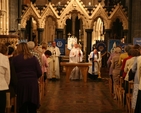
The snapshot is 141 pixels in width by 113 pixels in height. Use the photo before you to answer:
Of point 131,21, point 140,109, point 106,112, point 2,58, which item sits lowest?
point 106,112

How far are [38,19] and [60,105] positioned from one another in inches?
380

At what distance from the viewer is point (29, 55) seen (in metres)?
5.98

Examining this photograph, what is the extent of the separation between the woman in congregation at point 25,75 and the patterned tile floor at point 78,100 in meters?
2.23

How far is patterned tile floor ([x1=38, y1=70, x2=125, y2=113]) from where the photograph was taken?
8.56m

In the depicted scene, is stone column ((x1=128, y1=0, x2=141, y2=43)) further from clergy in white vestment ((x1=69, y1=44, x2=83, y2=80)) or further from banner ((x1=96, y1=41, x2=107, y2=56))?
clergy in white vestment ((x1=69, y1=44, x2=83, y2=80))

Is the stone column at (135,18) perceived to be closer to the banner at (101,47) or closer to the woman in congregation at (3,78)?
the banner at (101,47)

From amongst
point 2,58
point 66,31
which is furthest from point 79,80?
point 66,31

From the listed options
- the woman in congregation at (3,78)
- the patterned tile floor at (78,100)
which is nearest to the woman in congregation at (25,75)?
the woman in congregation at (3,78)

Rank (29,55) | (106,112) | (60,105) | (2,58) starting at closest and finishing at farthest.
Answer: (2,58) < (29,55) < (106,112) < (60,105)

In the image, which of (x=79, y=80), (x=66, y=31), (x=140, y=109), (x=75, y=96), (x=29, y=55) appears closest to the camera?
(x=140, y=109)

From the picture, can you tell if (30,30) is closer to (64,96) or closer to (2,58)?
(64,96)

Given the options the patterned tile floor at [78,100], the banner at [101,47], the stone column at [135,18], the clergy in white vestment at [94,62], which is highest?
the stone column at [135,18]

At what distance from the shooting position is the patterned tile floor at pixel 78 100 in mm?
8562

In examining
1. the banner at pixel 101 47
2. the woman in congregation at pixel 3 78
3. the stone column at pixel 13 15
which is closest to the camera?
the woman in congregation at pixel 3 78
